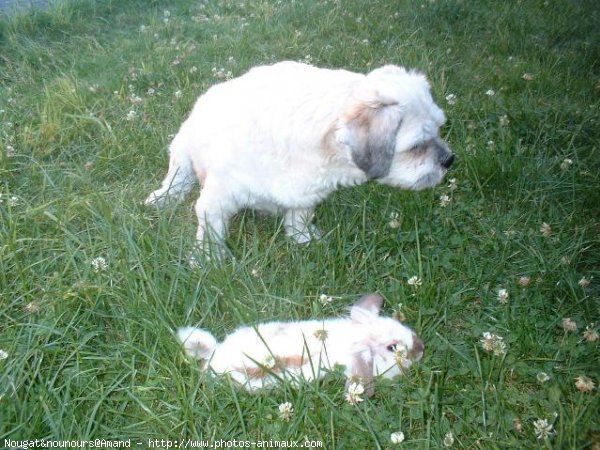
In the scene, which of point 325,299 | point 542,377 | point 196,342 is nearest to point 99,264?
point 196,342

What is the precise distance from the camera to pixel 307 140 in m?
2.50

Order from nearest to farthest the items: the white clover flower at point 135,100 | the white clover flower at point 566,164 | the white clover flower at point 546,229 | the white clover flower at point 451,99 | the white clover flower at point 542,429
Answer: the white clover flower at point 542,429 < the white clover flower at point 546,229 < the white clover flower at point 566,164 < the white clover flower at point 451,99 < the white clover flower at point 135,100

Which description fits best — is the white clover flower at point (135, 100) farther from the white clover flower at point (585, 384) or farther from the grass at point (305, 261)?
the white clover flower at point (585, 384)

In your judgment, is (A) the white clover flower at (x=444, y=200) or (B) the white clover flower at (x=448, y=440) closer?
(B) the white clover flower at (x=448, y=440)

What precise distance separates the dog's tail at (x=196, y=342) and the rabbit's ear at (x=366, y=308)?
657 millimetres

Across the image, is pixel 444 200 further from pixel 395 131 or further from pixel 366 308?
pixel 366 308

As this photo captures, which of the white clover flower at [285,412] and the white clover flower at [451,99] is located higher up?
the white clover flower at [451,99]

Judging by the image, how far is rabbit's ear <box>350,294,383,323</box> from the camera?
2.42m

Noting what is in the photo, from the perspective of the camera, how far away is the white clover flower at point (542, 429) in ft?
6.19

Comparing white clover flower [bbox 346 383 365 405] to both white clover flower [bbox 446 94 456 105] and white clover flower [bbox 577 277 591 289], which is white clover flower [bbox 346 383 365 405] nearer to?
white clover flower [bbox 577 277 591 289]

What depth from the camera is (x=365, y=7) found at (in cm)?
569

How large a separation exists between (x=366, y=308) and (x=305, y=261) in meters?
0.46

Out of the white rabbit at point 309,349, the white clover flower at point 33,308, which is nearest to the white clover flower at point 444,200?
the white rabbit at point 309,349

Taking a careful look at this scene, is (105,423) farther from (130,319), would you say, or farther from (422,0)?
(422,0)
